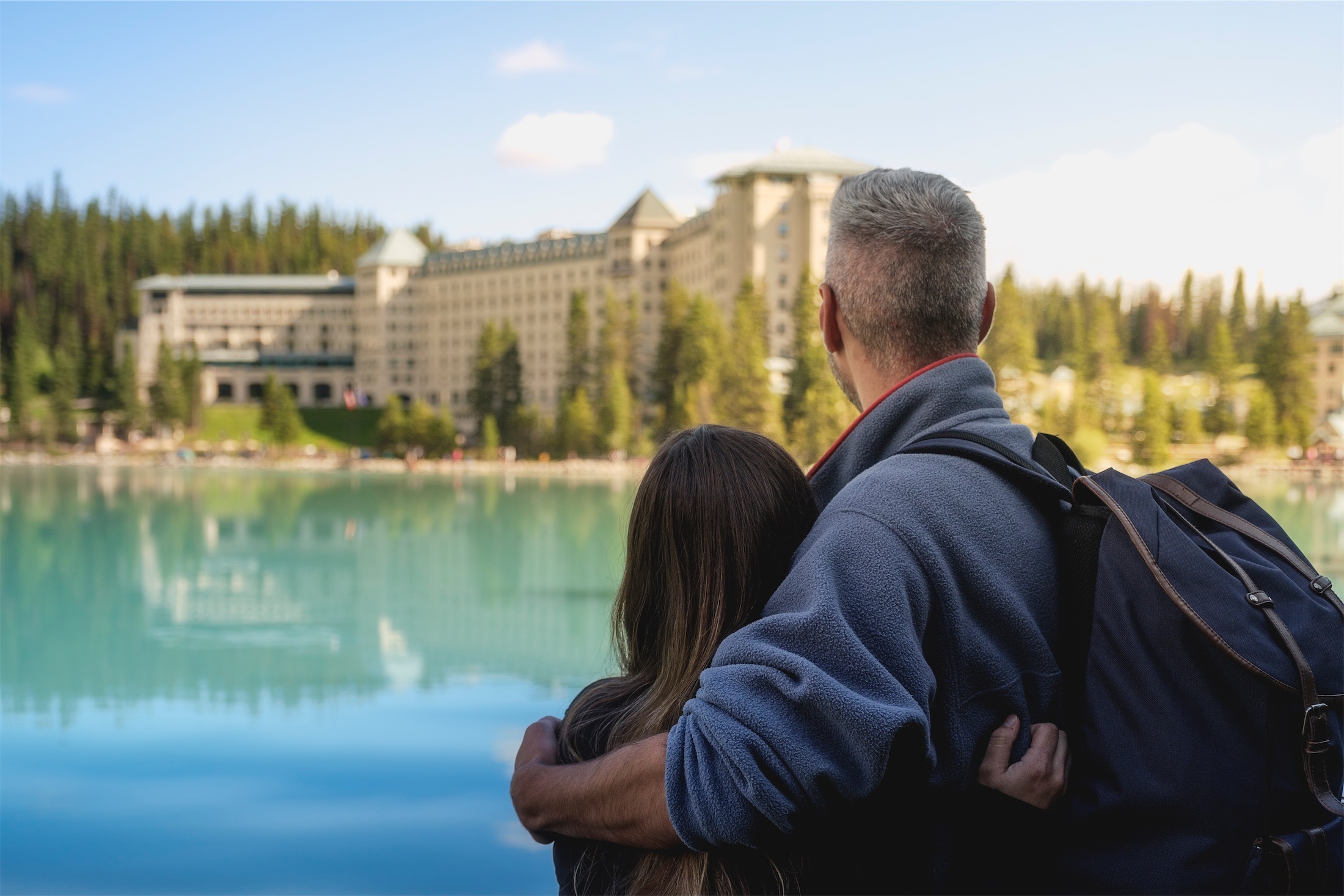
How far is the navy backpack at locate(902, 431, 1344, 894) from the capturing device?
1377 mm

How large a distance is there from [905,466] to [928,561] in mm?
141

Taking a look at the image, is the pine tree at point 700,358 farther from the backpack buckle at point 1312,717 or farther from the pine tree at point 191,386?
the backpack buckle at point 1312,717

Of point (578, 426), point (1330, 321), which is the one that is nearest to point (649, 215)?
point (578, 426)

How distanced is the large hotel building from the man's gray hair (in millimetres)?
59026

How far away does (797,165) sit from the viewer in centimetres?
6262

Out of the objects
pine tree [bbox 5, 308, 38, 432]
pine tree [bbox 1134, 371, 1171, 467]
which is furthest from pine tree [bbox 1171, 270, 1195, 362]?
pine tree [bbox 5, 308, 38, 432]

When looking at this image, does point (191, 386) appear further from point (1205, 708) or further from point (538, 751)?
point (1205, 708)

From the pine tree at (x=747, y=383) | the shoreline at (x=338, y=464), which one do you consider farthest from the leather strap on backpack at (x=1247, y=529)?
the shoreline at (x=338, y=464)

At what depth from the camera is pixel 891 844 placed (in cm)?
158

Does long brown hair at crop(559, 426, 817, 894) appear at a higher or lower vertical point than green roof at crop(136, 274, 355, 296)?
lower

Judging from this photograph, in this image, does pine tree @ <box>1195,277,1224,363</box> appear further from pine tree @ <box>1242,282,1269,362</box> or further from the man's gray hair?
the man's gray hair

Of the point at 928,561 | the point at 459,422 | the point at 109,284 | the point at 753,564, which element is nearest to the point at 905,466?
the point at 928,561

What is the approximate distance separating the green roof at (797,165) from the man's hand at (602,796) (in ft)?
205

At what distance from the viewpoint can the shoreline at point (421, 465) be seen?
5425cm
